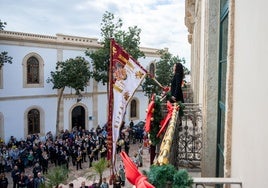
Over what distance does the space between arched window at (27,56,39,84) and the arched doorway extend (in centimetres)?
430

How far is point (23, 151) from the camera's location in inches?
666

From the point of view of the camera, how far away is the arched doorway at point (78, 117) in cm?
2536

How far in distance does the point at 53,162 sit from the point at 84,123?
856cm

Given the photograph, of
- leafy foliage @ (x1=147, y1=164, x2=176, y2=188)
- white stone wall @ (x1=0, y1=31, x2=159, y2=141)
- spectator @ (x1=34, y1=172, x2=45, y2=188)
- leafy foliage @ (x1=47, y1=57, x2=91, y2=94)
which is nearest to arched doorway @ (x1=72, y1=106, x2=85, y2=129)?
white stone wall @ (x1=0, y1=31, x2=159, y2=141)

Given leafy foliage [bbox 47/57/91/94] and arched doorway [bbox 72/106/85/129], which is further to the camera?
arched doorway [bbox 72/106/85/129]

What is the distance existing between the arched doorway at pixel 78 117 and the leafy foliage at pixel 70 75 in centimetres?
348

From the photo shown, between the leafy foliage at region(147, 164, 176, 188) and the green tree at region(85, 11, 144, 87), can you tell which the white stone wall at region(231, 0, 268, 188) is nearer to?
the leafy foliage at region(147, 164, 176, 188)

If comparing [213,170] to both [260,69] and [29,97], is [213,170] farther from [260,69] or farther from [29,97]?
[29,97]

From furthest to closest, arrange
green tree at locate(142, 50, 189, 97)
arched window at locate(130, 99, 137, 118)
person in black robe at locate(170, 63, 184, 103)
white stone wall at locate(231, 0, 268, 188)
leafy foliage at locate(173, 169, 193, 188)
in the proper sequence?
1. arched window at locate(130, 99, 137, 118)
2. green tree at locate(142, 50, 189, 97)
3. person in black robe at locate(170, 63, 184, 103)
4. leafy foliage at locate(173, 169, 193, 188)
5. white stone wall at locate(231, 0, 268, 188)

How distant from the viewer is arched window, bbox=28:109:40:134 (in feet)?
73.4

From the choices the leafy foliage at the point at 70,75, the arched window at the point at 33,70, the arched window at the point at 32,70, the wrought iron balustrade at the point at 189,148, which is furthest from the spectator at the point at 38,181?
the arched window at the point at 32,70

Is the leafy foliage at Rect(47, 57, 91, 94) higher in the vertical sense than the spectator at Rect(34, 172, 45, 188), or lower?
higher

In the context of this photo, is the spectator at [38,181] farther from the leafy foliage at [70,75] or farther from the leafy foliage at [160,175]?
the leafy foliage at [160,175]

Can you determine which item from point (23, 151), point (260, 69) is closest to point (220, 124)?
point (260, 69)
